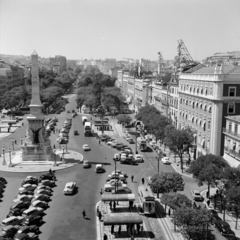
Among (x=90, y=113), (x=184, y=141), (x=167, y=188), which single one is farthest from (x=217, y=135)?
(x=90, y=113)

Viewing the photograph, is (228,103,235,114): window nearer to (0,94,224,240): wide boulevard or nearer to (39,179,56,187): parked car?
(0,94,224,240): wide boulevard

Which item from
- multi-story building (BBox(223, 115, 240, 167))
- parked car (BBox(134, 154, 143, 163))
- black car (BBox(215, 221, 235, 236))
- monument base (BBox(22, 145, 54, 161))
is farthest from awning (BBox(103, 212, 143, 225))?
monument base (BBox(22, 145, 54, 161))

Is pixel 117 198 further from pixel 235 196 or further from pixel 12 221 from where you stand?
pixel 235 196

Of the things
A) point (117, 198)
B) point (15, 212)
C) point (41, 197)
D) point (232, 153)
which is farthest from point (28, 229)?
point (232, 153)

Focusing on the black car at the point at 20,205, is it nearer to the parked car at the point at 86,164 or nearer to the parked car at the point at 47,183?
the parked car at the point at 47,183

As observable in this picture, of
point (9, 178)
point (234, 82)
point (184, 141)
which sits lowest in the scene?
point (9, 178)

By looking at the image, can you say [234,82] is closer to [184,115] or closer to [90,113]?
[184,115]

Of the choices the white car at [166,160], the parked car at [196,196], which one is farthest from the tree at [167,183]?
the white car at [166,160]
